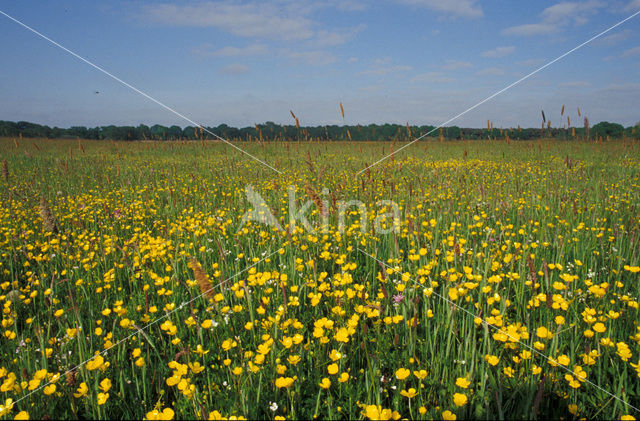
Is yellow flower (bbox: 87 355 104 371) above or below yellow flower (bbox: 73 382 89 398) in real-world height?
above

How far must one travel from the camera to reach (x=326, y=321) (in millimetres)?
1818

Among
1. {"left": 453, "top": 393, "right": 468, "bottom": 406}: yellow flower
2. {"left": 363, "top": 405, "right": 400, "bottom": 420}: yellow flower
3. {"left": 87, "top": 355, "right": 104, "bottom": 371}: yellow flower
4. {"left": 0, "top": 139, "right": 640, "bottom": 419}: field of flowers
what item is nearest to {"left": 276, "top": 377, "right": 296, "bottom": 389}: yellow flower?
{"left": 0, "top": 139, "right": 640, "bottom": 419}: field of flowers

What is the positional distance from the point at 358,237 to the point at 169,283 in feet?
6.00

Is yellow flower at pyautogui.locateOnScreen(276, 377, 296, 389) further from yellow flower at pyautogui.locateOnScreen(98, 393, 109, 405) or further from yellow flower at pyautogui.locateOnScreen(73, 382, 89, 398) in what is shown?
yellow flower at pyautogui.locateOnScreen(73, 382, 89, 398)

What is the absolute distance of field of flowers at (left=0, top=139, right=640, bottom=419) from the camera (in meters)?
1.50

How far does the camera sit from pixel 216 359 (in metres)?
1.88

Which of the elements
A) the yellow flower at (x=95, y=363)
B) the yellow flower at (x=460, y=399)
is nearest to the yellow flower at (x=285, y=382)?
the yellow flower at (x=460, y=399)

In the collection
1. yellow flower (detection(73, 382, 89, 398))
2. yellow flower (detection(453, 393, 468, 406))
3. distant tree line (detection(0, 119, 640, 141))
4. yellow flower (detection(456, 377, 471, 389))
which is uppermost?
distant tree line (detection(0, 119, 640, 141))

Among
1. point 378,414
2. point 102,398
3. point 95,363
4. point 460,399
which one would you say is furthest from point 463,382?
point 95,363

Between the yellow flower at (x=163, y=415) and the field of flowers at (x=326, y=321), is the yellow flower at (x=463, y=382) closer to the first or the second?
the field of flowers at (x=326, y=321)

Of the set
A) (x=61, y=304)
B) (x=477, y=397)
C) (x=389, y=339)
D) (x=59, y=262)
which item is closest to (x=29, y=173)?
(x=59, y=262)

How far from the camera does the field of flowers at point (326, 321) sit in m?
1.50

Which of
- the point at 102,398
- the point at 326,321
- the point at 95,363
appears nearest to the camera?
the point at 102,398

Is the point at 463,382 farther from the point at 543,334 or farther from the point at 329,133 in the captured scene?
the point at 329,133
